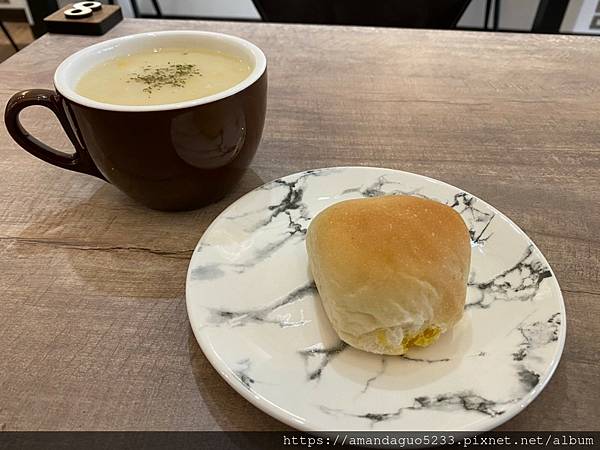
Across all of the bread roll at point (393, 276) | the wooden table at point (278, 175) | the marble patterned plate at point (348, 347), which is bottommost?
the wooden table at point (278, 175)

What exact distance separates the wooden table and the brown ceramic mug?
0.15ft

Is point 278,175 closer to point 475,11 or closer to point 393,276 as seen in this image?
point 393,276

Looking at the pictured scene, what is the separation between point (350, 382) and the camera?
37cm

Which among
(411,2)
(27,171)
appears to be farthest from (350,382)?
(411,2)

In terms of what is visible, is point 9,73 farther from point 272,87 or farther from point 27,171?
point 272,87

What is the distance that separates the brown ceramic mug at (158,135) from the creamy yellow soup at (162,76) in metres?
0.01

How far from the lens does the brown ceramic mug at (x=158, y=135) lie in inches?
18.7

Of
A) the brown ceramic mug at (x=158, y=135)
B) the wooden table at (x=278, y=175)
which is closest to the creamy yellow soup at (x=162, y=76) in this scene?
the brown ceramic mug at (x=158, y=135)

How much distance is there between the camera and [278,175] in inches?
25.2

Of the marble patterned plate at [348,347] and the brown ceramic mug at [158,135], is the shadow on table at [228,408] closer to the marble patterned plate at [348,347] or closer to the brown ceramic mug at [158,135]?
the marble patterned plate at [348,347]

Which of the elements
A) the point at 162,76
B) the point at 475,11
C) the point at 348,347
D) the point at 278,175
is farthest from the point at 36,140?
the point at 475,11

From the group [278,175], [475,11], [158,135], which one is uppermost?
[158,135]

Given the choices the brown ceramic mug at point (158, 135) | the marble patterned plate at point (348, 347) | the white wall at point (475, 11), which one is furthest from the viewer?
the white wall at point (475, 11)

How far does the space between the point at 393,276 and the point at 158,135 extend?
26cm
